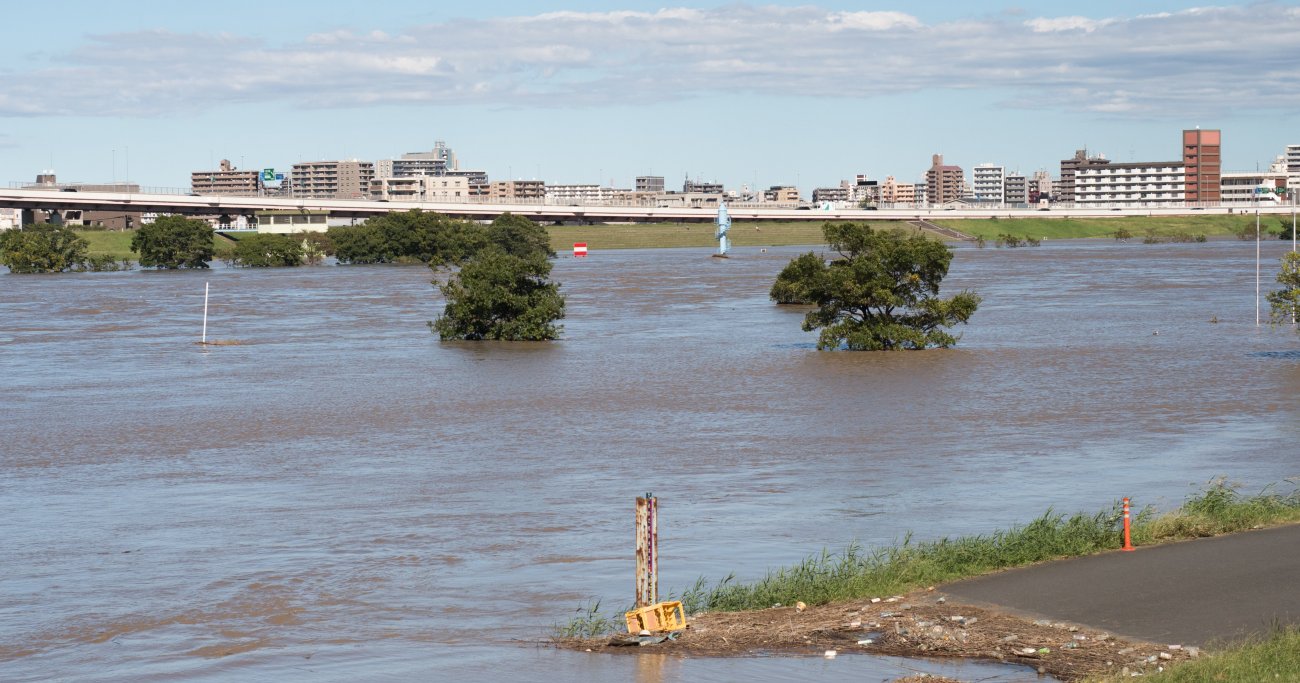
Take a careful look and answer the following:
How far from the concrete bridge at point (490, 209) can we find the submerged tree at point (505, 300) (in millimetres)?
92381

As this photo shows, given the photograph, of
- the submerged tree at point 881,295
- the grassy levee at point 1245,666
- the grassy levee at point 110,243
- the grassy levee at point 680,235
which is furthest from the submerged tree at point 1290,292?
the grassy levee at point 680,235

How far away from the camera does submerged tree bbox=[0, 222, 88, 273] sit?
106312mm

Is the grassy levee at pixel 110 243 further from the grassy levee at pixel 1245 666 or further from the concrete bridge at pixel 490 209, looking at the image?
the grassy levee at pixel 1245 666

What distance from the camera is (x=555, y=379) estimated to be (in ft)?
120

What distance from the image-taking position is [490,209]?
14875cm

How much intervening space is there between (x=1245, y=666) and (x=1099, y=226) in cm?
17228

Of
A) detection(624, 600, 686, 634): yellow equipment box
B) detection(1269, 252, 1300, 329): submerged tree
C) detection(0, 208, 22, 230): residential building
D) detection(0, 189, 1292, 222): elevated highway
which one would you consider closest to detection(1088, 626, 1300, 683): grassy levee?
detection(624, 600, 686, 634): yellow equipment box

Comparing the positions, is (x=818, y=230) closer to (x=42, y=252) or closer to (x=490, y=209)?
(x=490, y=209)

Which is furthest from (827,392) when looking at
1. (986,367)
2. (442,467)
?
(442,467)

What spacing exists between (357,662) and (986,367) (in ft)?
88.7

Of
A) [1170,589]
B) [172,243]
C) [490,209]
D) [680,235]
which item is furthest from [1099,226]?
[1170,589]

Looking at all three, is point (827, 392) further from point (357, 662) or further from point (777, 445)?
point (357, 662)

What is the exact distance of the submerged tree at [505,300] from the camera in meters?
45.9

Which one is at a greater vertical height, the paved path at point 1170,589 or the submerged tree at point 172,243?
the submerged tree at point 172,243
